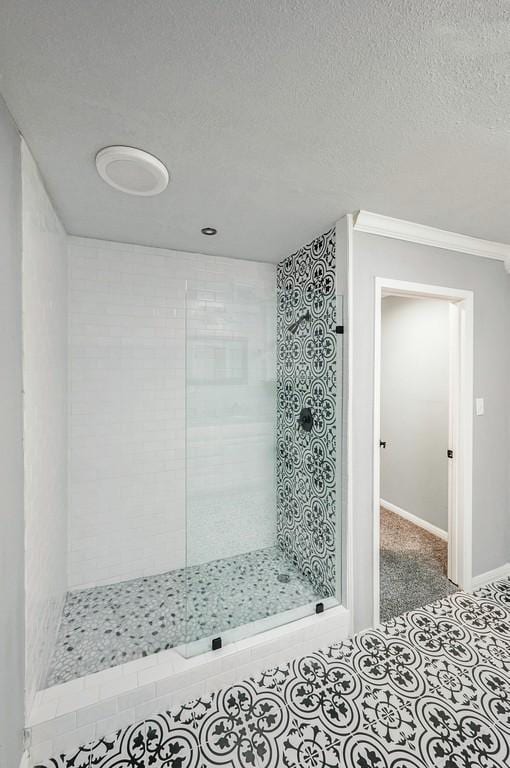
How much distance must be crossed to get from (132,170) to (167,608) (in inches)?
Answer: 96.6

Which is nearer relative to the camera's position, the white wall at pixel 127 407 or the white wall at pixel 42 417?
the white wall at pixel 42 417

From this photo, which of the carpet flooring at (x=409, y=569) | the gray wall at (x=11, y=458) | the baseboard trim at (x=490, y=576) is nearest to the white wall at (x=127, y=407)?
the carpet flooring at (x=409, y=569)

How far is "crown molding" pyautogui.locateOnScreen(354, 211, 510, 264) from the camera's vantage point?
6.62 feet

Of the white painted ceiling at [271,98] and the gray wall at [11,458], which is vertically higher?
the white painted ceiling at [271,98]

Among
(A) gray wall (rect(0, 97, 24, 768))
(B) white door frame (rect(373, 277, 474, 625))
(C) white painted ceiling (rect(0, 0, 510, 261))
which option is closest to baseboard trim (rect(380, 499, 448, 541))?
(B) white door frame (rect(373, 277, 474, 625))

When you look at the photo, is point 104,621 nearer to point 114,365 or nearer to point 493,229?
point 114,365

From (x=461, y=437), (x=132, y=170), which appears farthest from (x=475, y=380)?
(x=132, y=170)

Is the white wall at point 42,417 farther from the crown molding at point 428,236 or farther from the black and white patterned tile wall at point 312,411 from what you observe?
the crown molding at point 428,236

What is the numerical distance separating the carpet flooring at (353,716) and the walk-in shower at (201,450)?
11.5 inches

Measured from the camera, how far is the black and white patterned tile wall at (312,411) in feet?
7.09

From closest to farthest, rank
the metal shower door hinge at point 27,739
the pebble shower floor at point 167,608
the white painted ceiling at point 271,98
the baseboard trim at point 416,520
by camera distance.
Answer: the white painted ceiling at point 271,98
the metal shower door hinge at point 27,739
the pebble shower floor at point 167,608
the baseboard trim at point 416,520

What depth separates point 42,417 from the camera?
1.64 m

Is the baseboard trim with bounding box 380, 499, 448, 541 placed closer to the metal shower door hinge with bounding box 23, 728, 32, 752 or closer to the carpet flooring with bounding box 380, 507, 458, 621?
the carpet flooring with bounding box 380, 507, 458, 621

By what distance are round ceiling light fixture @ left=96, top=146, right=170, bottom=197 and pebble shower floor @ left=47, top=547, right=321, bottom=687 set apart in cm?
216
